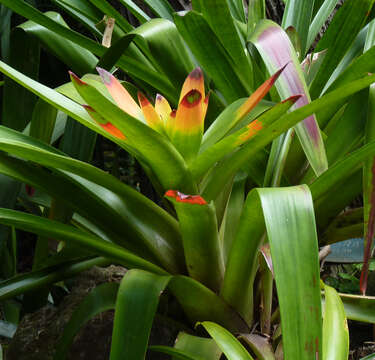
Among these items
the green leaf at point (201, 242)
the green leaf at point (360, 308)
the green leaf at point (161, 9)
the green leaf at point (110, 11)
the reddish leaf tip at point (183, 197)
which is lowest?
the green leaf at point (360, 308)

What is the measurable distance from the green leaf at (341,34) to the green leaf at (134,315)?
46 centimetres

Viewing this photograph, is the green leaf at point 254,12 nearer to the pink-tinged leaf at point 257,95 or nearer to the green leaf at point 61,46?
the green leaf at point 61,46

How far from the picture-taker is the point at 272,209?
452 mm

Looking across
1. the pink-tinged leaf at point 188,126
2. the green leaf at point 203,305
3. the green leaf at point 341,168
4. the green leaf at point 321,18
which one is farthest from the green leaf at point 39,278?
the green leaf at point 321,18

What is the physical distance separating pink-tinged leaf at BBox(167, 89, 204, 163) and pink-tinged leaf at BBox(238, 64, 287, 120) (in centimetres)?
5

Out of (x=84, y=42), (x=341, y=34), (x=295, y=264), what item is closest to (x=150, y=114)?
(x=295, y=264)

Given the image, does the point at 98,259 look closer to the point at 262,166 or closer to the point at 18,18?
the point at 262,166

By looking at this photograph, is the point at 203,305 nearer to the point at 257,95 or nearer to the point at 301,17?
the point at 257,95

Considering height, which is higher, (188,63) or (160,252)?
(188,63)

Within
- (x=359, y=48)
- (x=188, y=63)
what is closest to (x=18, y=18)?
(x=188, y=63)

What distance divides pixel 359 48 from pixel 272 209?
1.79 ft

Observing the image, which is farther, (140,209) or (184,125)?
(140,209)

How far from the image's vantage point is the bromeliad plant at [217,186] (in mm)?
470

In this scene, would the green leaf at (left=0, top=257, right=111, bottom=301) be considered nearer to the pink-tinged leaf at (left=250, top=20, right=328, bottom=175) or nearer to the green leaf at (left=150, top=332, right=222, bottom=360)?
the green leaf at (left=150, top=332, right=222, bottom=360)
